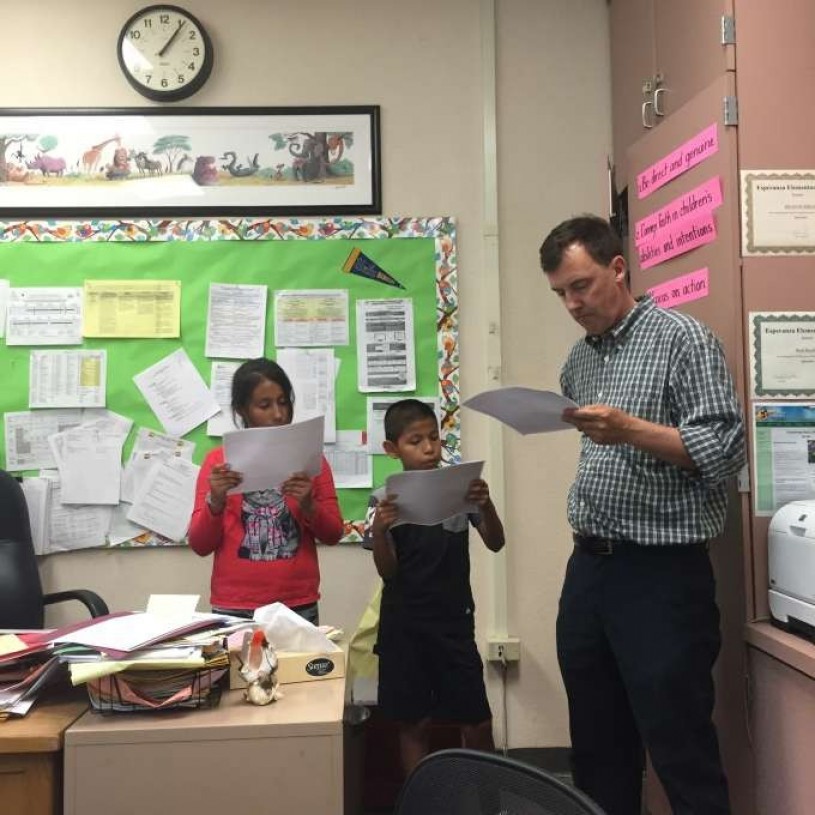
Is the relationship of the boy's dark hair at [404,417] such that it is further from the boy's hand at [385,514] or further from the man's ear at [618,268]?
the man's ear at [618,268]

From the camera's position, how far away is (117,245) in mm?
2469

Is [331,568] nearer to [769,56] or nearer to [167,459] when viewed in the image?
[167,459]

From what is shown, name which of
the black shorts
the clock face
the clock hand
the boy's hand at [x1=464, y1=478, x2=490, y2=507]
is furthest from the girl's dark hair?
the clock hand

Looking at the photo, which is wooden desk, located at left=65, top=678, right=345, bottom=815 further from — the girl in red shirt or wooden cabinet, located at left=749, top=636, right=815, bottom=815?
wooden cabinet, located at left=749, top=636, right=815, bottom=815

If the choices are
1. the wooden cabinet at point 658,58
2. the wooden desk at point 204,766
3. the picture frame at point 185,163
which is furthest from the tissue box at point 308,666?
the picture frame at point 185,163

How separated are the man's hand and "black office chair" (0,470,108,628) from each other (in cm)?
140

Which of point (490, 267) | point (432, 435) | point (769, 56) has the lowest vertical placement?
point (432, 435)

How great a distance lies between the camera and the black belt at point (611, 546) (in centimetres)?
142

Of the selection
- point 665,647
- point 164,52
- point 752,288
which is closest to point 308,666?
point 665,647

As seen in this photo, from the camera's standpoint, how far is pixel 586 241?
1.51 metres

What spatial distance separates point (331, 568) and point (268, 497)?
0.67 meters

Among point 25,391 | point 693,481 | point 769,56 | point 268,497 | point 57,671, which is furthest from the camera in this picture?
point 25,391

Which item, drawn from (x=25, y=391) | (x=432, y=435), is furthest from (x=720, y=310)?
(x=25, y=391)

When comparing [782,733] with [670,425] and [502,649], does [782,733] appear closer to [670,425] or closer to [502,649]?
[670,425]
